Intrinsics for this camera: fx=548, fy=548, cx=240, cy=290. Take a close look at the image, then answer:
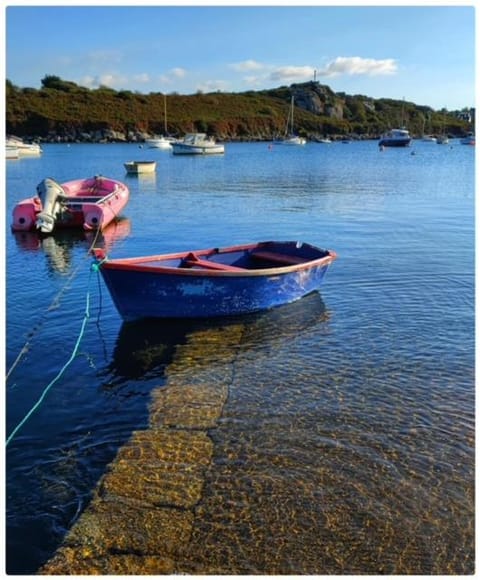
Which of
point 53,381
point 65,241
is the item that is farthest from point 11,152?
point 53,381

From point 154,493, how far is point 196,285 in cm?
518

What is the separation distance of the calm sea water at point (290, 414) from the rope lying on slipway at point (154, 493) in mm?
118

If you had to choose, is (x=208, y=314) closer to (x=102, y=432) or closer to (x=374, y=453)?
(x=102, y=432)

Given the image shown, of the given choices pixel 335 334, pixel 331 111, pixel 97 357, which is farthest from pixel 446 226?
pixel 331 111

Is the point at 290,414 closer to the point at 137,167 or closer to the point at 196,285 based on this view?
the point at 196,285

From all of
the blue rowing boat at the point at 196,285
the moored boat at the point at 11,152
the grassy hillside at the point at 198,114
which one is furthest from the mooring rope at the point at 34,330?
the grassy hillside at the point at 198,114

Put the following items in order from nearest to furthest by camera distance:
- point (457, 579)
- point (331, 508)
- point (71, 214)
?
1. point (457, 579)
2. point (331, 508)
3. point (71, 214)

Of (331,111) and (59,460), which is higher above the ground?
(331,111)

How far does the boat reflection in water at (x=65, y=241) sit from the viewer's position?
671 inches

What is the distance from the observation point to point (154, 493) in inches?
230

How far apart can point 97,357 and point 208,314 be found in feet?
7.93

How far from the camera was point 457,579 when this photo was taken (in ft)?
15.7

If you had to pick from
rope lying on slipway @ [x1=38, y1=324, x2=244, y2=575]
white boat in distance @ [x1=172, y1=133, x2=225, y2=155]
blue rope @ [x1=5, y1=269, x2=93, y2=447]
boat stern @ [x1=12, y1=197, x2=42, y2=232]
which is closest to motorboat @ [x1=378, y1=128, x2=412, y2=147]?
white boat in distance @ [x1=172, y1=133, x2=225, y2=155]

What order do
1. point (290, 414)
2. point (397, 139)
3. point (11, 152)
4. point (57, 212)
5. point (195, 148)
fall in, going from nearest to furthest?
point (290, 414), point (57, 212), point (11, 152), point (195, 148), point (397, 139)
